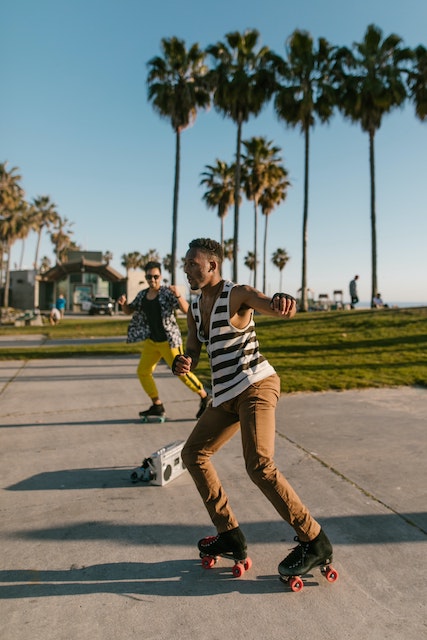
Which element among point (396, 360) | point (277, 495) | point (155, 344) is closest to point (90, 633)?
point (277, 495)

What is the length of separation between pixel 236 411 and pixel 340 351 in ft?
31.7

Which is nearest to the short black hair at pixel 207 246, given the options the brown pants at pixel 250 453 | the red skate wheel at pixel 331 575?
the brown pants at pixel 250 453

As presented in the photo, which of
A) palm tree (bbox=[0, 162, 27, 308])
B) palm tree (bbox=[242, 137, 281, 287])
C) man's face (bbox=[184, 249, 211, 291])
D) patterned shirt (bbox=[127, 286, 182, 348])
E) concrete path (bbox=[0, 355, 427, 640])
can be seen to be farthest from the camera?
palm tree (bbox=[0, 162, 27, 308])

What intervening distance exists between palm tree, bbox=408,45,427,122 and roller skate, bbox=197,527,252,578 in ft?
98.8

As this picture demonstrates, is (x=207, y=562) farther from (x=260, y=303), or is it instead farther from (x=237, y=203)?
(x=237, y=203)

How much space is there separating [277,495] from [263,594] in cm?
47

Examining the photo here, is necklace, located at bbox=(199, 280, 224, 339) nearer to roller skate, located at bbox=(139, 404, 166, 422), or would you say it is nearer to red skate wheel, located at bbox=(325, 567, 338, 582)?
red skate wheel, located at bbox=(325, 567, 338, 582)

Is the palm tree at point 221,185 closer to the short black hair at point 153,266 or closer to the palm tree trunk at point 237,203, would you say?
the palm tree trunk at point 237,203

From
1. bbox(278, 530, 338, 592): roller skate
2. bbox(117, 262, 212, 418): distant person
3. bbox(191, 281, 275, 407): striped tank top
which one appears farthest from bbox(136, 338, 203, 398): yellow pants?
bbox(278, 530, 338, 592): roller skate

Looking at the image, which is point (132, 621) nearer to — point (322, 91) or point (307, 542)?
point (307, 542)

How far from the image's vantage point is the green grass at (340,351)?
27.6 ft

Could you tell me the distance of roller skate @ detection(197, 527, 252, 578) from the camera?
2.59m

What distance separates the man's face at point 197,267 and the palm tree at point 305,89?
2484cm

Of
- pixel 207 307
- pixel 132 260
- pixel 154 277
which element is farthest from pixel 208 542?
pixel 132 260
